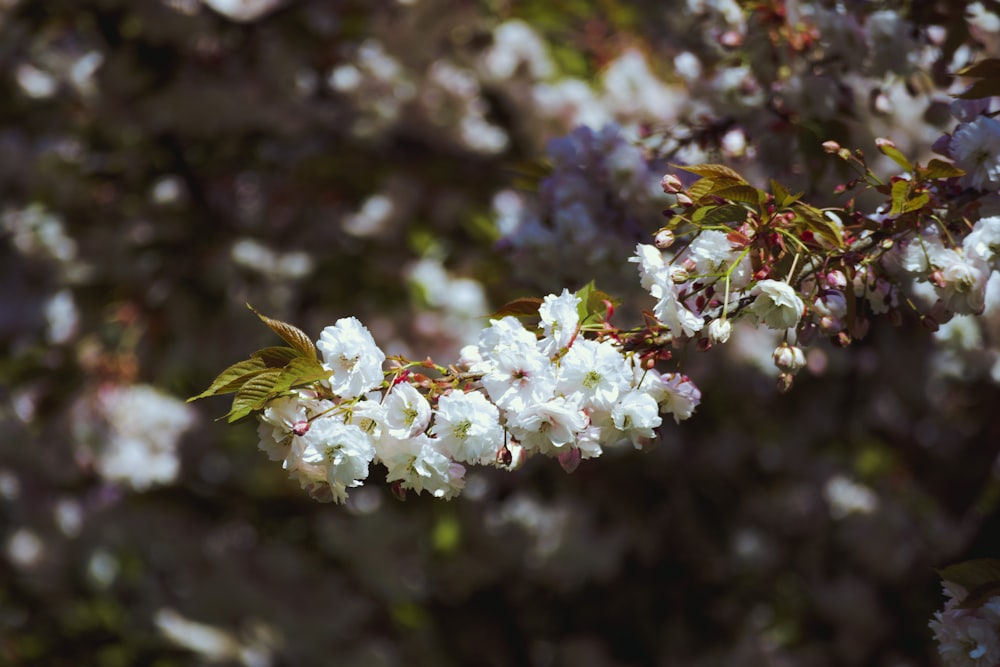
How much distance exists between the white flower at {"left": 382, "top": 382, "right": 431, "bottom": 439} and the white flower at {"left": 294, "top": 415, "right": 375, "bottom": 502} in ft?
0.10

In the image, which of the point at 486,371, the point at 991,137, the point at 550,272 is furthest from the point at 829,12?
the point at 486,371

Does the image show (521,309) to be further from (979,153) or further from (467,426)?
(979,153)

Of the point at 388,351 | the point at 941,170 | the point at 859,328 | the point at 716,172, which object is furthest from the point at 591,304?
the point at 388,351

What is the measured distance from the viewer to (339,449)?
98cm

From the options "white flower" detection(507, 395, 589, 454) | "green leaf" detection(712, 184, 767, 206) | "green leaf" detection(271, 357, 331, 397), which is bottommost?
"green leaf" detection(271, 357, 331, 397)

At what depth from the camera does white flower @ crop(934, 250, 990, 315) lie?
105 cm

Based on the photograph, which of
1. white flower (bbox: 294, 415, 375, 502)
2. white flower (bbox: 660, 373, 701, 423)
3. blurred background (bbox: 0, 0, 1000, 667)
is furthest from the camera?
blurred background (bbox: 0, 0, 1000, 667)

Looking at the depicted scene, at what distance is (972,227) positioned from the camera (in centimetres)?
109

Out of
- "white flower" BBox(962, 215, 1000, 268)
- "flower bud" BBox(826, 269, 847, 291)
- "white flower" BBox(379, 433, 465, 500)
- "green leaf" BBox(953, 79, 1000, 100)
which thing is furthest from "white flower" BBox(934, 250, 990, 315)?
"white flower" BBox(379, 433, 465, 500)

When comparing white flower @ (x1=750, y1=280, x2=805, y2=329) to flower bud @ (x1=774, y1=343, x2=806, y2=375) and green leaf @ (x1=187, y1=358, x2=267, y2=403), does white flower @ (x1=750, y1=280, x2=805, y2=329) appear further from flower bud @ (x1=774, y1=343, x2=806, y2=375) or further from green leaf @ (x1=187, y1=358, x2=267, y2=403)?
green leaf @ (x1=187, y1=358, x2=267, y2=403)

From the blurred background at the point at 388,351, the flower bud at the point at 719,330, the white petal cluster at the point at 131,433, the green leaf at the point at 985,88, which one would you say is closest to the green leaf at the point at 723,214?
the flower bud at the point at 719,330

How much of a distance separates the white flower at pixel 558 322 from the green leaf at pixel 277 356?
266 mm

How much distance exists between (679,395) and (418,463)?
300 millimetres

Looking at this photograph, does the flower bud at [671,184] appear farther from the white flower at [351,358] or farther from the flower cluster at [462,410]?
the white flower at [351,358]
